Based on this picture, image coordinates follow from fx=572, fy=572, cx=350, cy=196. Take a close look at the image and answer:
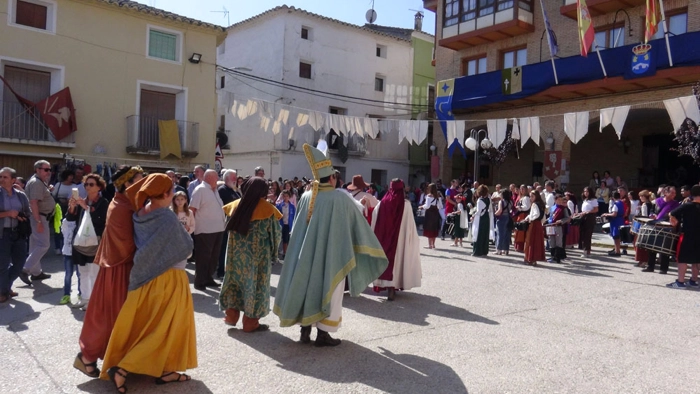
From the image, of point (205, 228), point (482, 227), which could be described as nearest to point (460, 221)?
point (482, 227)

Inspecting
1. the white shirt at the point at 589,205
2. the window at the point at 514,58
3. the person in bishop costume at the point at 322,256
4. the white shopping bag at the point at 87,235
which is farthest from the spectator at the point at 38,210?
the window at the point at 514,58

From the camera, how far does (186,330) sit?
14.4 feet

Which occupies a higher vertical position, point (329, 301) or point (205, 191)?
point (205, 191)

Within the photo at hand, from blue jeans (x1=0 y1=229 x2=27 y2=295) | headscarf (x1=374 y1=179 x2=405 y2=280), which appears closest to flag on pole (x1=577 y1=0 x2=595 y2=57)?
headscarf (x1=374 y1=179 x2=405 y2=280)

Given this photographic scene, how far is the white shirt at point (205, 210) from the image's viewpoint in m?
8.14

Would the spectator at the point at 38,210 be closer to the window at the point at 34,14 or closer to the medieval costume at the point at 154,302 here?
the medieval costume at the point at 154,302

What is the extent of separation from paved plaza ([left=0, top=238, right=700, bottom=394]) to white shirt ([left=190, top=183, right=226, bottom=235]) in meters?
0.94

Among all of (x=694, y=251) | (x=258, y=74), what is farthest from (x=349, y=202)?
(x=258, y=74)

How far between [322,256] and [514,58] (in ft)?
66.4

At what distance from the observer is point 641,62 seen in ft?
58.6

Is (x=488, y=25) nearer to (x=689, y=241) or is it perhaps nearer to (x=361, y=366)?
(x=689, y=241)

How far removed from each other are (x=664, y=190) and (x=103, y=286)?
35.4ft

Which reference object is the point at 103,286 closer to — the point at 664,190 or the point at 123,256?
the point at 123,256

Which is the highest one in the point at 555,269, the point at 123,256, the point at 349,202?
the point at 349,202
